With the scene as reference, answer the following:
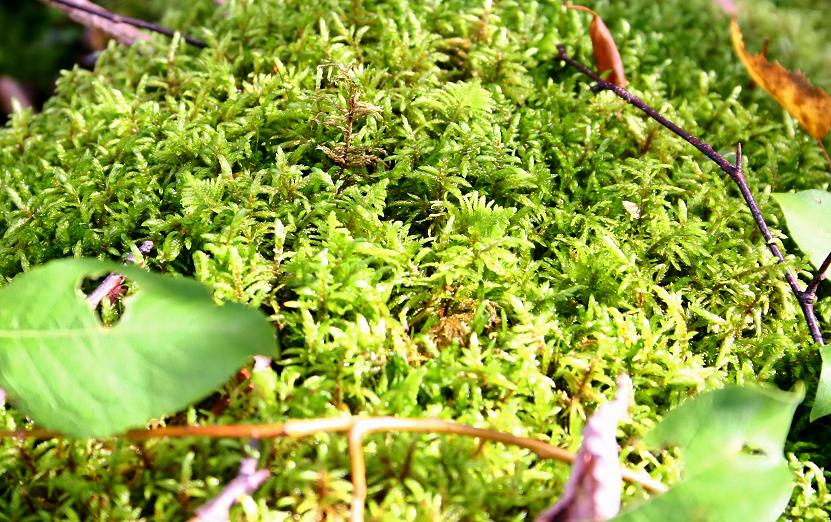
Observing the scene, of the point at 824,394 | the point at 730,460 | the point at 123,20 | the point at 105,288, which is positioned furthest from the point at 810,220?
the point at 123,20

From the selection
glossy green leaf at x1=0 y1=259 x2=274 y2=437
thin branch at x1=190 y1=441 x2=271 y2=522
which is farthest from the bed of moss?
glossy green leaf at x1=0 y1=259 x2=274 y2=437

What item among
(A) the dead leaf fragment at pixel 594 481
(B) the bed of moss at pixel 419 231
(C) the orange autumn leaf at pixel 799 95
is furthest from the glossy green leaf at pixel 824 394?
(C) the orange autumn leaf at pixel 799 95

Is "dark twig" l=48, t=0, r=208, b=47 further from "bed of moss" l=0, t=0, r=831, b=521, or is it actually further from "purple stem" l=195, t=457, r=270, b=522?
"purple stem" l=195, t=457, r=270, b=522

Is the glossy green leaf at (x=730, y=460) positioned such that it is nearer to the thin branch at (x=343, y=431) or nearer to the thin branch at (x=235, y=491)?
the thin branch at (x=343, y=431)

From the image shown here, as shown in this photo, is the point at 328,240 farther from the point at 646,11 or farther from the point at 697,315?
the point at 646,11

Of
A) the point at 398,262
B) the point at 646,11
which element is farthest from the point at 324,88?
the point at 646,11
